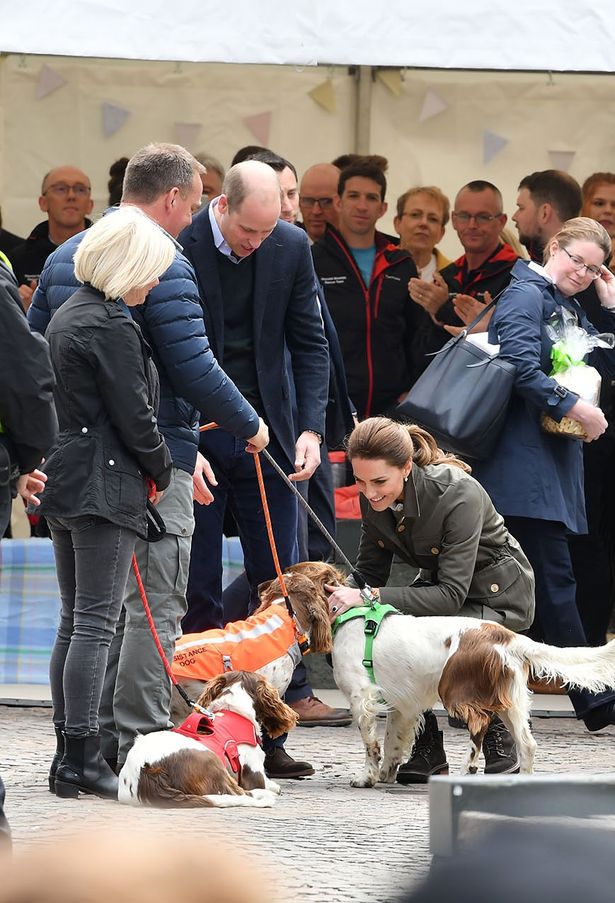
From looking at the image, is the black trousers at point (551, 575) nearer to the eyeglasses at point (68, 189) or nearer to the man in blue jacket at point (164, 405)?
the man in blue jacket at point (164, 405)

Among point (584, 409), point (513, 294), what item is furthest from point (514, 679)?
point (513, 294)

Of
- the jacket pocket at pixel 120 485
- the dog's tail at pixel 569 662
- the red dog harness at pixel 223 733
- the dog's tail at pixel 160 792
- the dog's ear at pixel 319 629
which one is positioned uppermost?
the jacket pocket at pixel 120 485

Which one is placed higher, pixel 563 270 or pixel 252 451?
pixel 563 270

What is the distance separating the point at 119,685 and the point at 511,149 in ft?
16.3

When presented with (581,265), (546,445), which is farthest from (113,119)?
(546,445)

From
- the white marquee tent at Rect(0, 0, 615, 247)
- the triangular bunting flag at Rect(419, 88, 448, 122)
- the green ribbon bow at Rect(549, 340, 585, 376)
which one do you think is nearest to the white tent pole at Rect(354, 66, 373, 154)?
the white marquee tent at Rect(0, 0, 615, 247)

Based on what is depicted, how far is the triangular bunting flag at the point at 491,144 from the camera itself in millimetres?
8648

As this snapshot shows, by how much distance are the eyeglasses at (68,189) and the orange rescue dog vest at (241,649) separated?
377 cm

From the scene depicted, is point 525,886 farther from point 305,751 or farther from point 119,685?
point 305,751

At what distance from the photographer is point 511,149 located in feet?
28.4

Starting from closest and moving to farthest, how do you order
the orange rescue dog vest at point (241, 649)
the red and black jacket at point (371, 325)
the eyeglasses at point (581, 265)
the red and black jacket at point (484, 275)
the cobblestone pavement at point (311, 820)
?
1. the cobblestone pavement at point (311, 820)
2. the orange rescue dog vest at point (241, 649)
3. the eyeglasses at point (581, 265)
4. the red and black jacket at point (371, 325)
5. the red and black jacket at point (484, 275)

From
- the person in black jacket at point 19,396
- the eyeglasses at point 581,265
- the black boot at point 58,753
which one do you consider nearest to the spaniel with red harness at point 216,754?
the black boot at point 58,753

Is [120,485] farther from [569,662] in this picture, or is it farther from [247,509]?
[569,662]

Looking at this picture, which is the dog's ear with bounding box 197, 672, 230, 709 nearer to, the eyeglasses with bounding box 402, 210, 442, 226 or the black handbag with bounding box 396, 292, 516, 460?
the black handbag with bounding box 396, 292, 516, 460
